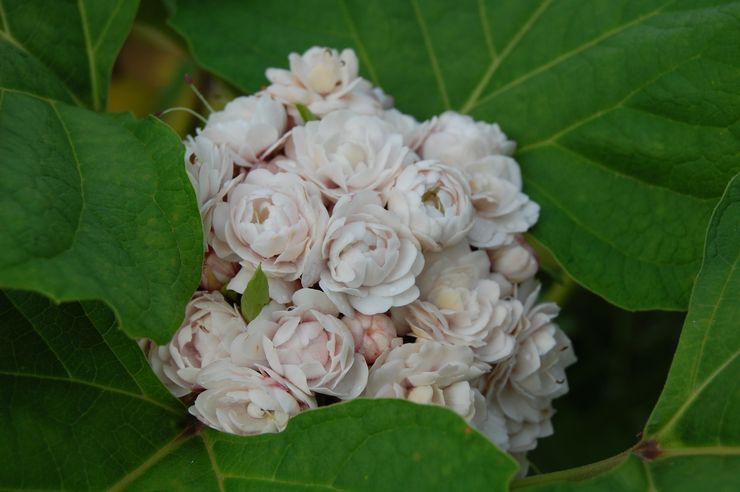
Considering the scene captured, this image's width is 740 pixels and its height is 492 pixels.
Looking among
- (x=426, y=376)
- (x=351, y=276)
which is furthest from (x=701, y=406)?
(x=351, y=276)

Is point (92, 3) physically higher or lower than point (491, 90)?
higher

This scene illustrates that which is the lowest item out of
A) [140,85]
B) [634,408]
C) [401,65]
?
[634,408]

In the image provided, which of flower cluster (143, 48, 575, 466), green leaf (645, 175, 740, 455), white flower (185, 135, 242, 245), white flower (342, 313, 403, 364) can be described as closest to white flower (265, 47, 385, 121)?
flower cluster (143, 48, 575, 466)

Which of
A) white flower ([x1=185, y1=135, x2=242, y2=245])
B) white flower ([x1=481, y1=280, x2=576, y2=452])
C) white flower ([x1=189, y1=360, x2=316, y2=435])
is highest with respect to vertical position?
white flower ([x1=185, y1=135, x2=242, y2=245])

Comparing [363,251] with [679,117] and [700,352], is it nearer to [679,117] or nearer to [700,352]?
[700,352]

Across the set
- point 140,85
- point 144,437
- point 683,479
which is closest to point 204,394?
point 144,437

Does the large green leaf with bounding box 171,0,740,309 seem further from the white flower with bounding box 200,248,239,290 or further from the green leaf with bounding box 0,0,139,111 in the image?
the white flower with bounding box 200,248,239,290

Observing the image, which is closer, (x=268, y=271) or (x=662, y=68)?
(x=268, y=271)
